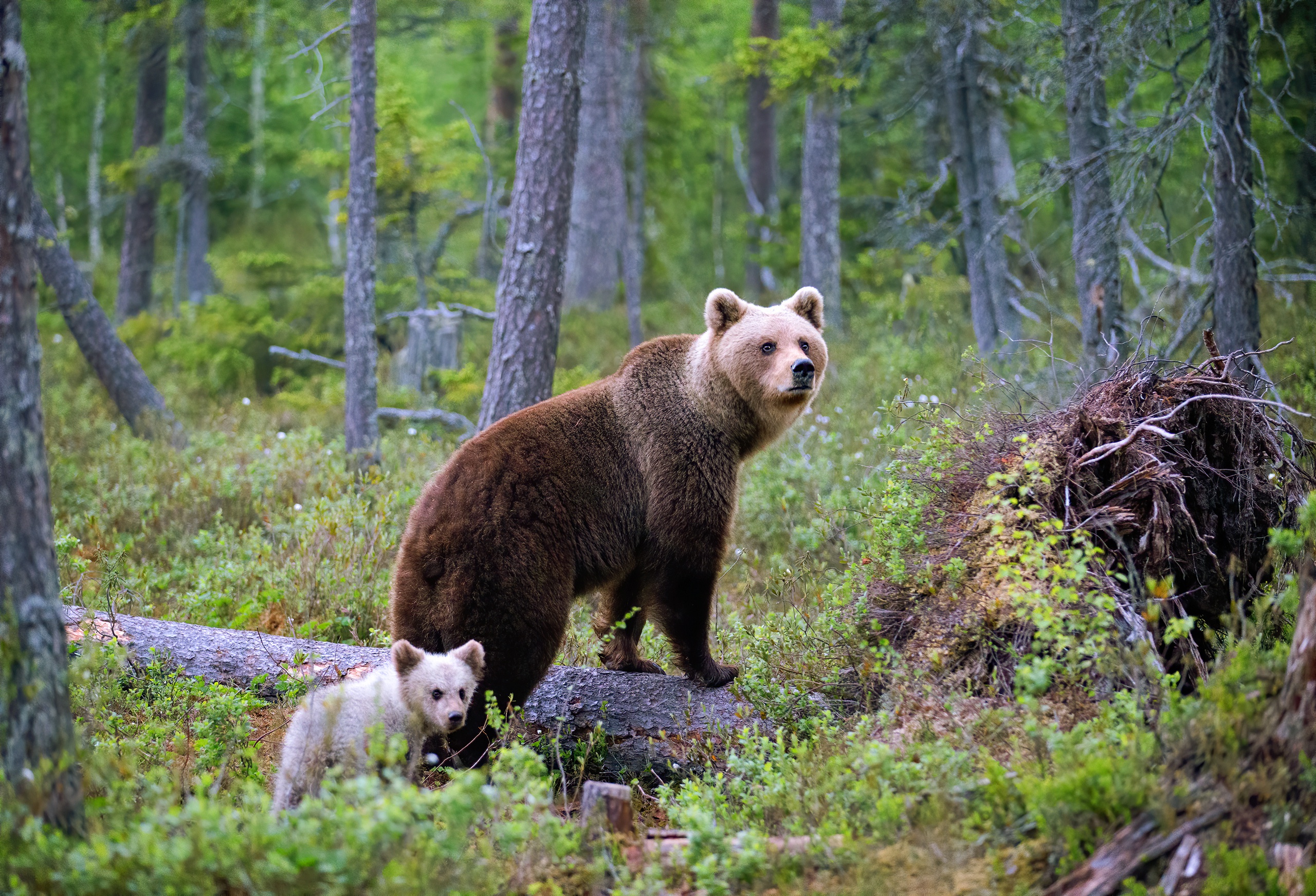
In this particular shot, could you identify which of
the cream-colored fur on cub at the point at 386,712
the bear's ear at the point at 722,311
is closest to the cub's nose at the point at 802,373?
the bear's ear at the point at 722,311

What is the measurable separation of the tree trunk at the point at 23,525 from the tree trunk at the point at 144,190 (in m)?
17.0

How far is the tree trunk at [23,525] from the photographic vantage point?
3074mm

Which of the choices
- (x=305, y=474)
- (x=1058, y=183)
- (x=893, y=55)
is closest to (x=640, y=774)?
→ (x=305, y=474)

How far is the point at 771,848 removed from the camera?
347 cm

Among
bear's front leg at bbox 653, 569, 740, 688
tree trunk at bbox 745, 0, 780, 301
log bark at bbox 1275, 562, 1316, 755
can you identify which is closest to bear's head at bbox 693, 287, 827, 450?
bear's front leg at bbox 653, 569, 740, 688

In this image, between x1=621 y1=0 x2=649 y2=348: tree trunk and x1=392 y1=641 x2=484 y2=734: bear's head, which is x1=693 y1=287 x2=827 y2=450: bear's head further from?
x1=621 y1=0 x2=649 y2=348: tree trunk

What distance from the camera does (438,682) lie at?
4363 millimetres

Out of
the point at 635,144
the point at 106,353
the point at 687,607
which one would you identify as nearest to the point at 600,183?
the point at 635,144

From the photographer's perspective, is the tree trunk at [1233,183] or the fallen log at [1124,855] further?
the tree trunk at [1233,183]

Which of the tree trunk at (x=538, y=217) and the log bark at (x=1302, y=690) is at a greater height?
the tree trunk at (x=538, y=217)

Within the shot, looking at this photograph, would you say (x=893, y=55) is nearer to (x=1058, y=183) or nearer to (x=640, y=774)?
(x=1058, y=183)

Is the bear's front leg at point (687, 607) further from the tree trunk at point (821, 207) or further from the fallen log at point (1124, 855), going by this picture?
the tree trunk at point (821, 207)

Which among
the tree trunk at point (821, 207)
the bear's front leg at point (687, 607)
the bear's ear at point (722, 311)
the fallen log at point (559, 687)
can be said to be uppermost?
the tree trunk at point (821, 207)

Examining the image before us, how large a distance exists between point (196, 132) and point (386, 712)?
58.3 ft
